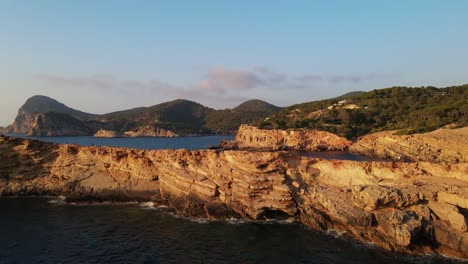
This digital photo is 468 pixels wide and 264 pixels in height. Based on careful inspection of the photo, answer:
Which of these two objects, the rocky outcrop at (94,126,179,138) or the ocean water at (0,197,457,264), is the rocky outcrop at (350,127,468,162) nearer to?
the ocean water at (0,197,457,264)

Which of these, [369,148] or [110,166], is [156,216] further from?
[369,148]

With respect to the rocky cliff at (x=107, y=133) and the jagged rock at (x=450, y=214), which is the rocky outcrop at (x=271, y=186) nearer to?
the jagged rock at (x=450, y=214)

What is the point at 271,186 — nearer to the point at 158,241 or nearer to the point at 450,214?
the point at 158,241

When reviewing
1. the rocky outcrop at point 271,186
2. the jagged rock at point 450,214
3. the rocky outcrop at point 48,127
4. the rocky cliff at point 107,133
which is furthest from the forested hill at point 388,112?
the rocky outcrop at point 48,127

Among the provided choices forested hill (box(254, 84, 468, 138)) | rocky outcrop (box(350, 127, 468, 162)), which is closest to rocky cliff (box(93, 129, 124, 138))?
forested hill (box(254, 84, 468, 138))

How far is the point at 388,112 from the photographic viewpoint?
341 feet

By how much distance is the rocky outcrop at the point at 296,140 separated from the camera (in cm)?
9425

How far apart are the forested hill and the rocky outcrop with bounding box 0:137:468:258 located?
5624cm

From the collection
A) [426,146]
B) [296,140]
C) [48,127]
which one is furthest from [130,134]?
[426,146]

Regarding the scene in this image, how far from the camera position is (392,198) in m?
24.6

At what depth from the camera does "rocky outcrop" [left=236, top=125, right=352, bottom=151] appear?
94.2m

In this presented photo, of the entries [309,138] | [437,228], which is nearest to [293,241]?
[437,228]

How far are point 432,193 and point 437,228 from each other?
8.41ft

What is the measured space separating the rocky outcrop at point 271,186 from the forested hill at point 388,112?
56.2m
